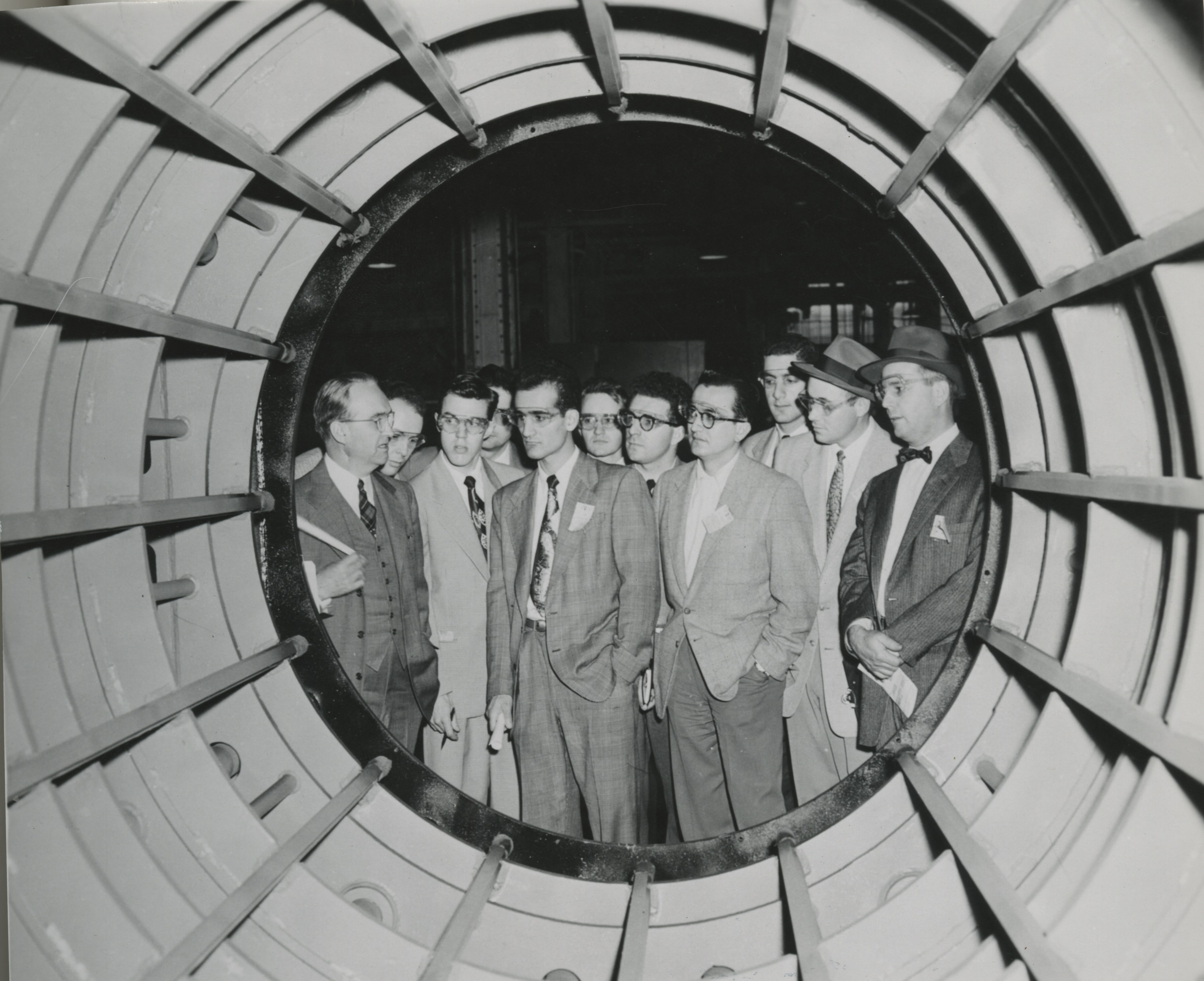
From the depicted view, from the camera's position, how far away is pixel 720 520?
11.1 feet

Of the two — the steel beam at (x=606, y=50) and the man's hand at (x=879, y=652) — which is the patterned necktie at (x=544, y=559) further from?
the steel beam at (x=606, y=50)

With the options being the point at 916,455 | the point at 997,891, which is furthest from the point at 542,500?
the point at 997,891

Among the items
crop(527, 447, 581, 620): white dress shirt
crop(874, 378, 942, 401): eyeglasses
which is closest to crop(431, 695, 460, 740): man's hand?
crop(527, 447, 581, 620): white dress shirt

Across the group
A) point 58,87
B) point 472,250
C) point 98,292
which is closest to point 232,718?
→ point 98,292

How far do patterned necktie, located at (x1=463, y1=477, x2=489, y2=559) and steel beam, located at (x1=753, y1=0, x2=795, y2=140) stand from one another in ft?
6.53

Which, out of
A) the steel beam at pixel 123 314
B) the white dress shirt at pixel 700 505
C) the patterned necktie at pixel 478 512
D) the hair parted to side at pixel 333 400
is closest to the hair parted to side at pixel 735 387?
the white dress shirt at pixel 700 505

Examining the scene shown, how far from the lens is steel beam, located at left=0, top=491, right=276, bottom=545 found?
1.74m

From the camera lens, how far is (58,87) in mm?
1728

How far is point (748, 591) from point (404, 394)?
1.85 metres

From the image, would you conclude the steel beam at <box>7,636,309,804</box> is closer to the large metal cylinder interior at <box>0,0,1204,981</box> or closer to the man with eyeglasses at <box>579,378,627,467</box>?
the large metal cylinder interior at <box>0,0,1204,981</box>

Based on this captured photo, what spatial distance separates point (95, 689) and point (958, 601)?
8.72ft

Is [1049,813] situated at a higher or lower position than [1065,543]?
lower

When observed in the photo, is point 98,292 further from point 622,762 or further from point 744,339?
point 744,339

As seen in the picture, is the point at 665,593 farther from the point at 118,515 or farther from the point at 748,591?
the point at 118,515
